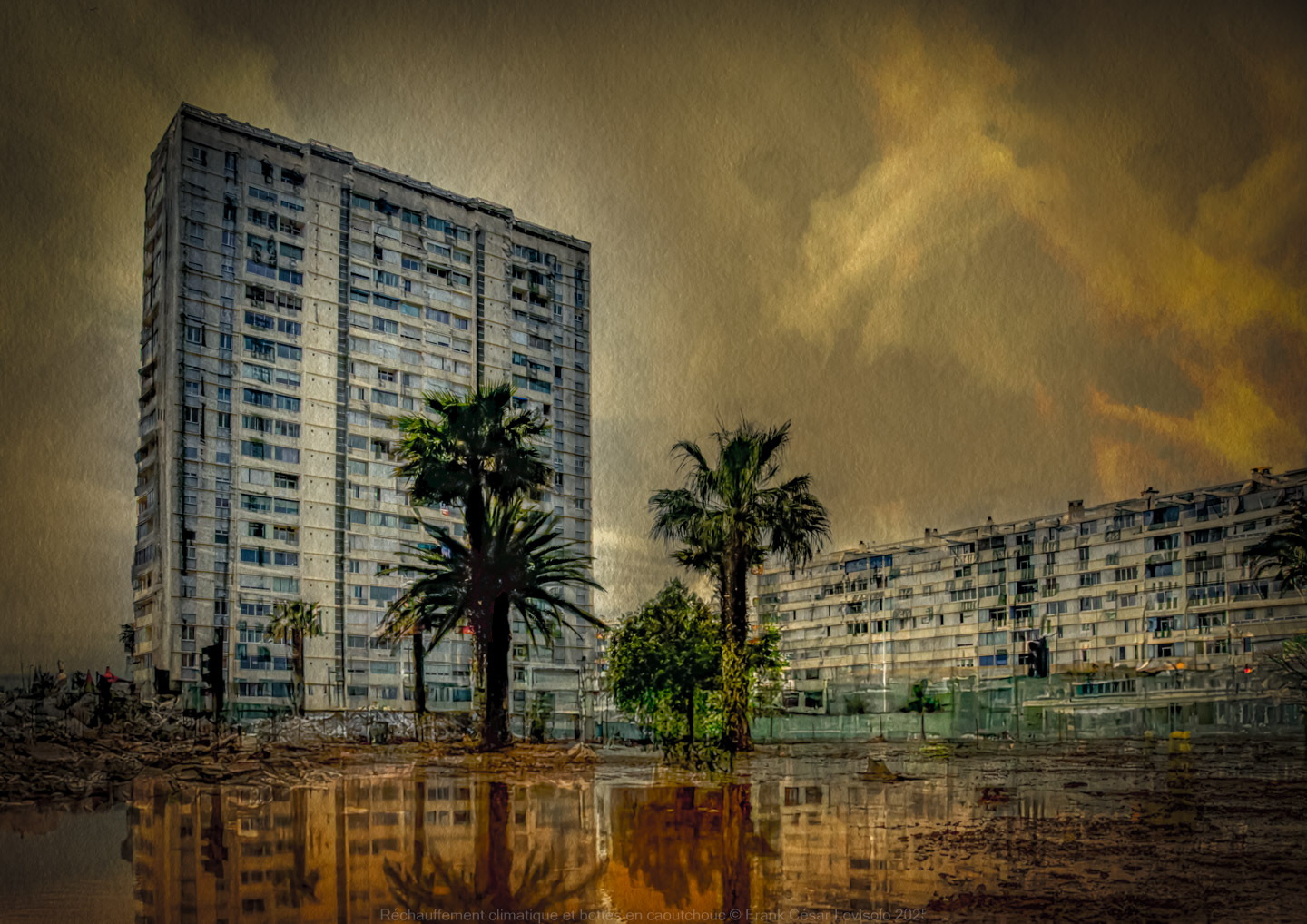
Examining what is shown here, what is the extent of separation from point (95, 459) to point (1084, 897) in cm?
1617

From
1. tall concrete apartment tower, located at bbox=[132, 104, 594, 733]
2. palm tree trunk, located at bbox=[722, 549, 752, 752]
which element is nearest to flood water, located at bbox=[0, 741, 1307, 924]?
palm tree trunk, located at bbox=[722, 549, 752, 752]

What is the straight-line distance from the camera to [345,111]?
16.3m

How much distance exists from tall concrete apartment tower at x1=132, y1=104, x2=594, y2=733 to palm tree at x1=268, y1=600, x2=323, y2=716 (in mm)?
2284

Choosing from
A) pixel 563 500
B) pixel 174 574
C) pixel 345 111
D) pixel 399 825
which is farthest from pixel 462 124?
pixel 563 500

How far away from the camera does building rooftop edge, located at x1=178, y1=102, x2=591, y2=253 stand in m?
Answer: 80.1

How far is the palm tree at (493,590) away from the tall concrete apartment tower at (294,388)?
45608 millimetres

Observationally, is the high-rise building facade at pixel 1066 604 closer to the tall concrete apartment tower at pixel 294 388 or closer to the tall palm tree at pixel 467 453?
the tall palm tree at pixel 467 453

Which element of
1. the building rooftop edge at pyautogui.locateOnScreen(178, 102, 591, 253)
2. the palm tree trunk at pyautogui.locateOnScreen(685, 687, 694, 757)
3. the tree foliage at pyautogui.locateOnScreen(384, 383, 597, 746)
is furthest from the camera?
the building rooftop edge at pyautogui.locateOnScreen(178, 102, 591, 253)

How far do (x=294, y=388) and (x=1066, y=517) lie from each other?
A: 63.4 meters

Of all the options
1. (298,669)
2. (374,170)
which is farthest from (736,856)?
(374,170)

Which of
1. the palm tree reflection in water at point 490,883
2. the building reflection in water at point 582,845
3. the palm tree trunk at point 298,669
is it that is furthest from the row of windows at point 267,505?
the palm tree reflection in water at point 490,883

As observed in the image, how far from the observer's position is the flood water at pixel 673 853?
615 cm

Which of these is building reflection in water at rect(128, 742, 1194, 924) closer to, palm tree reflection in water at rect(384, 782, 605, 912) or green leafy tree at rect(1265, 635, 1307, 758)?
palm tree reflection in water at rect(384, 782, 605, 912)

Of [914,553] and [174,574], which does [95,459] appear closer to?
[174,574]
